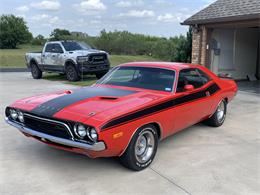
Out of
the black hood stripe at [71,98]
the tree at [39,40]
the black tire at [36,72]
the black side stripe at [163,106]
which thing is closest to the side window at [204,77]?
the black side stripe at [163,106]

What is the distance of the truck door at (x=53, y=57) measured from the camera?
1579 centimetres

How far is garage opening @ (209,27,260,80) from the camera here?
13.8 meters

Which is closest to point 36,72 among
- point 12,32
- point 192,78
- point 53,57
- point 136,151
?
point 53,57

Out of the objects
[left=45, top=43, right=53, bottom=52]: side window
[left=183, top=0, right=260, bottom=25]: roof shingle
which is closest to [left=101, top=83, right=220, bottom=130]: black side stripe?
[left=183, top=0, right=260, bottom=25]: roof shingle

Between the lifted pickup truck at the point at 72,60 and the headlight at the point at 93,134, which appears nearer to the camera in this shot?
the headlight at the point at 93,134

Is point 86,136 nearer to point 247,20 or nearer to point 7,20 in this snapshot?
point 247,20

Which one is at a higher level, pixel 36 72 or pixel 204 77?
pixel 204 77

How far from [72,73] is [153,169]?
11.4 meters

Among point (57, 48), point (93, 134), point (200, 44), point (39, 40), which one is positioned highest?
point (39, 40)

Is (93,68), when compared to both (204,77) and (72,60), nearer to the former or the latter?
(72,60)

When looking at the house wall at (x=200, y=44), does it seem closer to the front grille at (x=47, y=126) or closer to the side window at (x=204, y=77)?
the side window at (x=204, y=77)

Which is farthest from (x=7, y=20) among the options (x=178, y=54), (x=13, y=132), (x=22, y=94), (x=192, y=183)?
(x=192, y=183)

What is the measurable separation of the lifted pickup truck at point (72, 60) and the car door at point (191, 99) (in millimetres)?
9478

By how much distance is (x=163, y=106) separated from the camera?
4.66 meters
